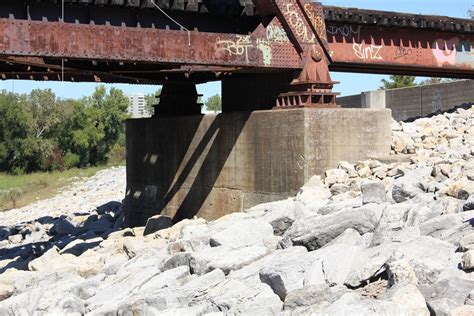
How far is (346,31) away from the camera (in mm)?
19375

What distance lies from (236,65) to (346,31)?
4923 millimetres

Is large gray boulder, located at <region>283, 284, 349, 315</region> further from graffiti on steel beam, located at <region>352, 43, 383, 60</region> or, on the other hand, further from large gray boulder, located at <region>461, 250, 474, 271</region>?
graffiti on steel beam, located at <region>352, 43, 383, 60</region>

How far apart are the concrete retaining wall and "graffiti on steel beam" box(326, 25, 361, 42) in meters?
8.41

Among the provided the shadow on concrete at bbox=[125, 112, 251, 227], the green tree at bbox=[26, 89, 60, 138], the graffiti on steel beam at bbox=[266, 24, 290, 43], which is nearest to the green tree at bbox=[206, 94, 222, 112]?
the green tree at bbox=[26, 89, 60, 138]

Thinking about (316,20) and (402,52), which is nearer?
(316,20)

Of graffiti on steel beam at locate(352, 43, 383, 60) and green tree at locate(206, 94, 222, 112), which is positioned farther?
green tree at locate(206, 94, 222, 112)

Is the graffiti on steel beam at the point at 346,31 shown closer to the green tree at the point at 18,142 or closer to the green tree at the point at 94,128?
the green tree at the point at 18,142

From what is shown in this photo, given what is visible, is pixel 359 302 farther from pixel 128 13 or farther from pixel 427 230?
pixel 128 13

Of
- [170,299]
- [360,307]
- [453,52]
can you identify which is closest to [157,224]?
[170,299]

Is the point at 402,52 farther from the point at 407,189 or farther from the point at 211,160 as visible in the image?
the point at 407,189

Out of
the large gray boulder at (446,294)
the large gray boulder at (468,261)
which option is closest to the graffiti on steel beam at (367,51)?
the large gray boulder at (468,261)

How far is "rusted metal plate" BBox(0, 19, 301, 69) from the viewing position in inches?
526

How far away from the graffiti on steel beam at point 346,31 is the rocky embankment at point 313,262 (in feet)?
17.4

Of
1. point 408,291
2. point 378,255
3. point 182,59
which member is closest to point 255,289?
point 378,255
